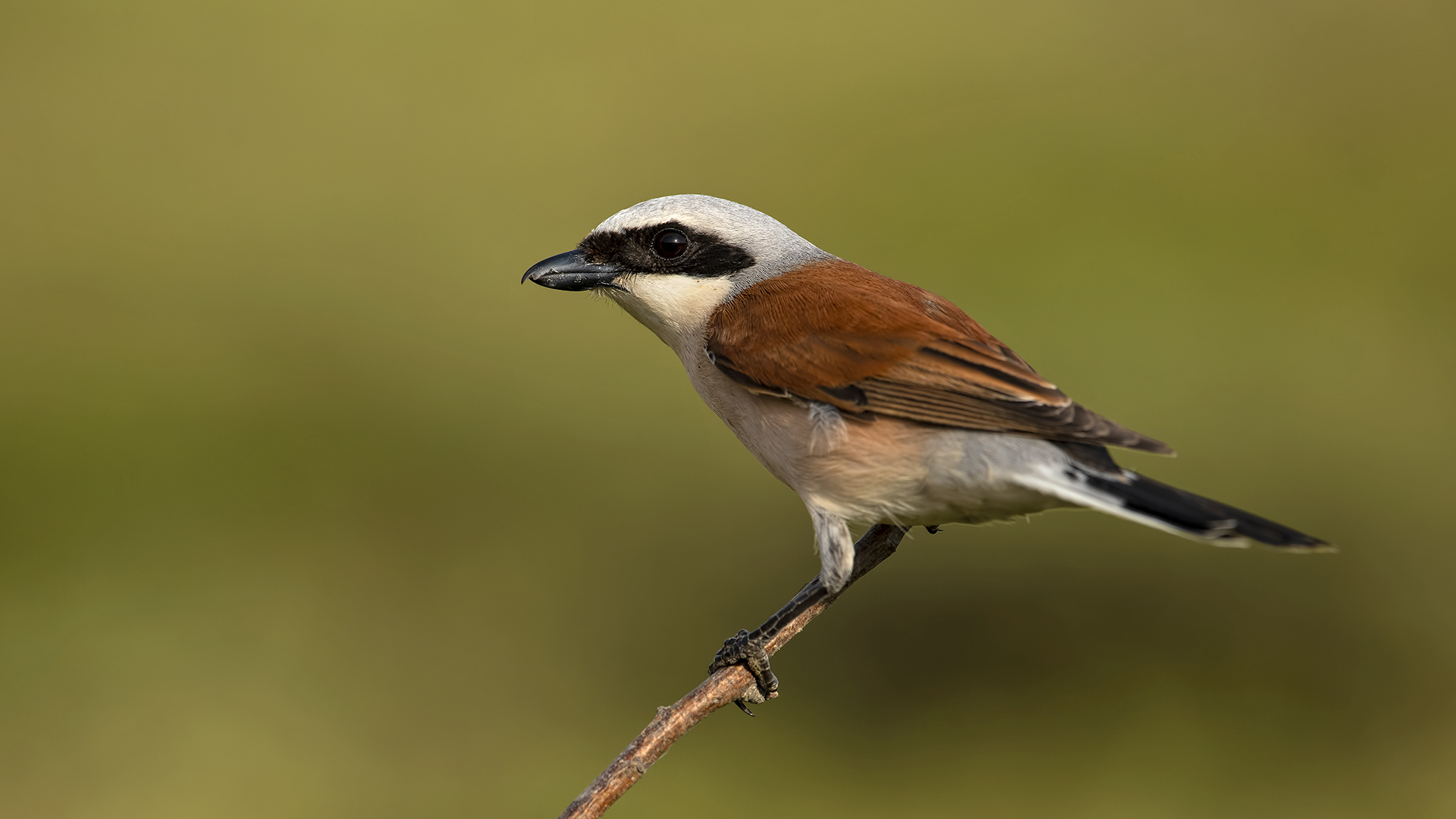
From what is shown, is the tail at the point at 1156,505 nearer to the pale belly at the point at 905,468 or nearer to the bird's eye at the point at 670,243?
the pale belly at the point at 905,468

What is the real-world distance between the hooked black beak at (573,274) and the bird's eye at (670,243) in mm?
111

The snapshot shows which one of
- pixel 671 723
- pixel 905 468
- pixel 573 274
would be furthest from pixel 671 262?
pixel 671 723

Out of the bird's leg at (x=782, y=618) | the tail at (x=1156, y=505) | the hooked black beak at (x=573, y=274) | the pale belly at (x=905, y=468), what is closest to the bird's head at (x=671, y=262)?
the hooked black beak at (x=573, y=274)

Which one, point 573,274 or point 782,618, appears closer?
point 782,618

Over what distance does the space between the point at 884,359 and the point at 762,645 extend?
2.42 ft

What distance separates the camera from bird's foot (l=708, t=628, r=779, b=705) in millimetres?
2672

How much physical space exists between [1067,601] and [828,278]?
388 centimetres

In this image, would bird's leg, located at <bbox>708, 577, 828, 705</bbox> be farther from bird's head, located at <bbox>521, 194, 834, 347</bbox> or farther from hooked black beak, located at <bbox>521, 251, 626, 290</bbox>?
hooked black beak, located at <bbox>521, 251, 626, 290</bbox>

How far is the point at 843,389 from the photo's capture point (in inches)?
101

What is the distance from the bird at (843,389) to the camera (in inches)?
92.2

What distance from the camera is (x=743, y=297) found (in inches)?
110

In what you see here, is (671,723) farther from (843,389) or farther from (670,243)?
(670,243)

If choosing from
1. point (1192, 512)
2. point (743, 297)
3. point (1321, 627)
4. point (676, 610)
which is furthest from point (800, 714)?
point (1192, 512)

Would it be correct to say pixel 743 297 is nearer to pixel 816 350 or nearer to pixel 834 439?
pixel 816 350
